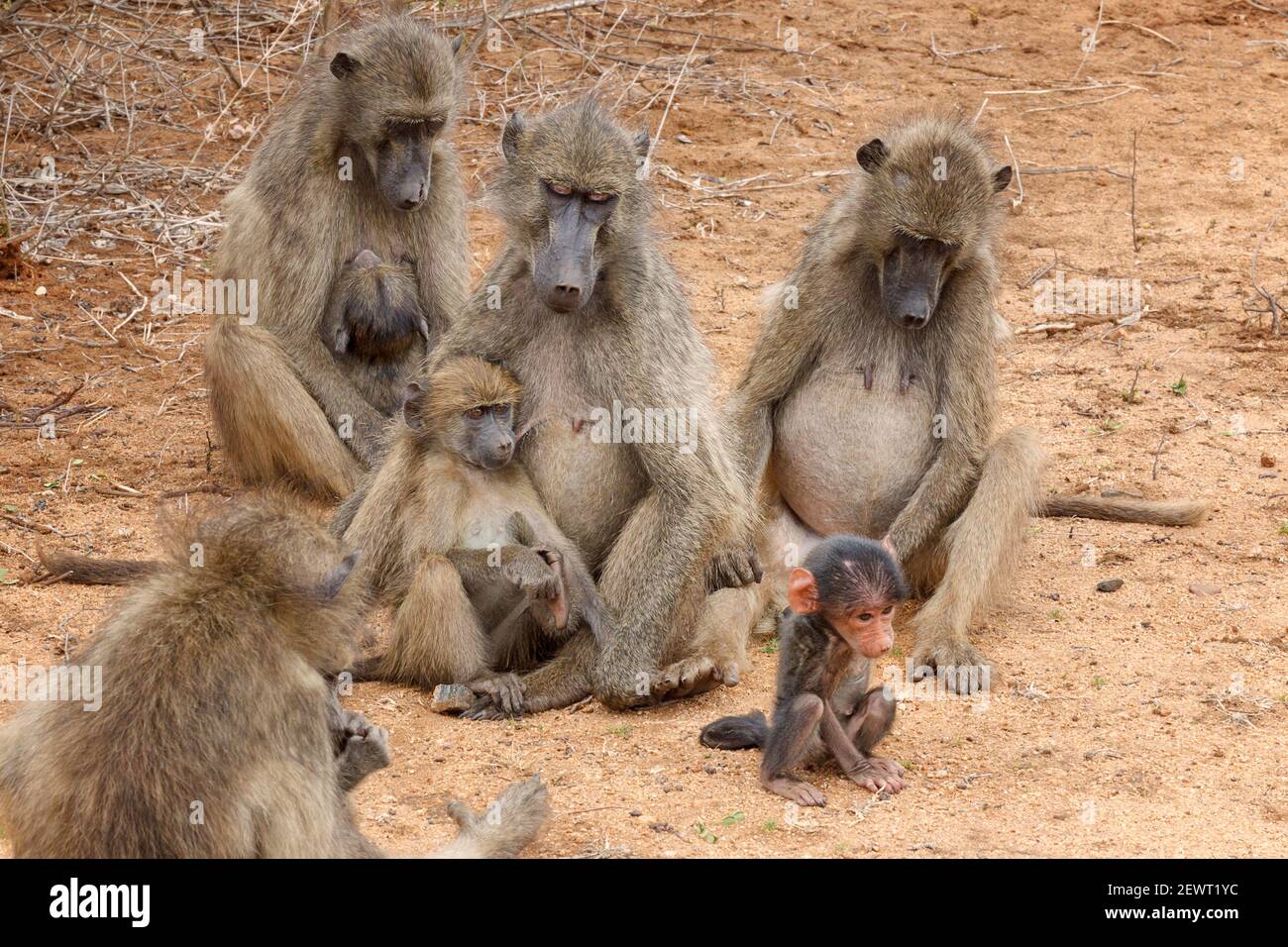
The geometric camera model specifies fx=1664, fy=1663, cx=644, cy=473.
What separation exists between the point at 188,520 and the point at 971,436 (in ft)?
9.41

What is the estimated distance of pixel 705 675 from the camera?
4.87m

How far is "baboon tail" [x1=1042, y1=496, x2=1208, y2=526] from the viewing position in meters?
6.02

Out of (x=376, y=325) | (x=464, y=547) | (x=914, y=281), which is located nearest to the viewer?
(x=464, y=547)

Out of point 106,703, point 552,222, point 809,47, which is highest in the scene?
point 809,47

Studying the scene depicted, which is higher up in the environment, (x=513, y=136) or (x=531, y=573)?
(x=513, y=136)

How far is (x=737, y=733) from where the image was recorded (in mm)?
4461

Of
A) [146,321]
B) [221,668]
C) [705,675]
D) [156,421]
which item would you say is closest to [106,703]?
[221,668]

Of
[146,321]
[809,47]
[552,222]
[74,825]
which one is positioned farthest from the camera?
[809,47]

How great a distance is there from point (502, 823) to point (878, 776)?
1.01 metres

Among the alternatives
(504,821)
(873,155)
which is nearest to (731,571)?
(873,155)

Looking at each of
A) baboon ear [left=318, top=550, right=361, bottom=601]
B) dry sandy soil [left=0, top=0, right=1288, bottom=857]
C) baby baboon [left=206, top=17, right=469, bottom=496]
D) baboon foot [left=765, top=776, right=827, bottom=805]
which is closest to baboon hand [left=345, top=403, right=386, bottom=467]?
baby baboon [left=206, top=17, right=469, bottom=496]

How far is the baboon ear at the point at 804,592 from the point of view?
406 centimetres

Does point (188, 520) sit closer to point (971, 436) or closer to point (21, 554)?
point (21, 554)

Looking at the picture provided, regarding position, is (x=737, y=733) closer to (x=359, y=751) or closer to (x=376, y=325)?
(x=359, y=751)
